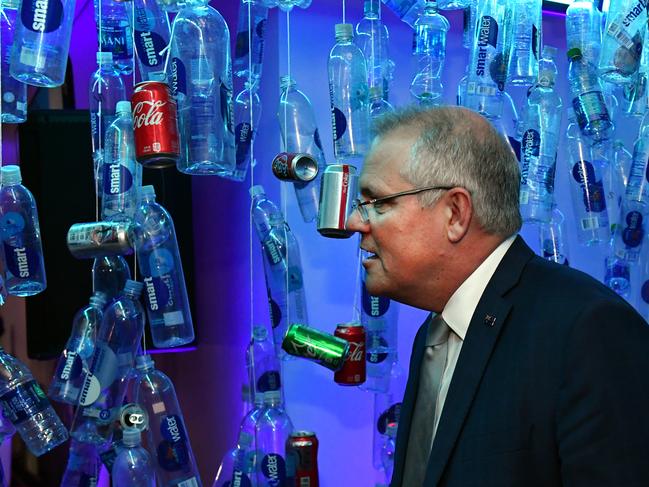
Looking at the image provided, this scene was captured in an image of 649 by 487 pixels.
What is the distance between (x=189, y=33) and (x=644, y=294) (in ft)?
6.48

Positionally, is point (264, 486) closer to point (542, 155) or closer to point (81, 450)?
point (81, 450)

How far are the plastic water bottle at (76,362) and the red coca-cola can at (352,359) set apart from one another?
706 mm

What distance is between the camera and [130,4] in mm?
2293

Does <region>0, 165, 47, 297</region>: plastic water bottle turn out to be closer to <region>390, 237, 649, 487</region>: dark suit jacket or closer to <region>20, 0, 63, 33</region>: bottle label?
<region>20, 0, 63, 33</region>: bottle label

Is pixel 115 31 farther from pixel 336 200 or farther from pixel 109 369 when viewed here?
pixel 109 369

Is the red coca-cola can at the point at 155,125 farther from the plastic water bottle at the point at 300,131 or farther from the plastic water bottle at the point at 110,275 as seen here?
the plastic water bottle at the point at 300,131

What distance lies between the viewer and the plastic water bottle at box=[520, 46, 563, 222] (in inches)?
105

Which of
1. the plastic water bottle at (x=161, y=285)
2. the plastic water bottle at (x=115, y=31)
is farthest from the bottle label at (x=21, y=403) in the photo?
the plastic water bottle at (x=115, y=31)

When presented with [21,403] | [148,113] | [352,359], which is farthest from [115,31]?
[352,359]

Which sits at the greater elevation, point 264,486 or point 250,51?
point 250,51

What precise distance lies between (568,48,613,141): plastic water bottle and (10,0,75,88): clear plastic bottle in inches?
64.7

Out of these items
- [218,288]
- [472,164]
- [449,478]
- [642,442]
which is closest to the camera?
[642,442]

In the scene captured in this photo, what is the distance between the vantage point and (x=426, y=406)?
155 centimetres

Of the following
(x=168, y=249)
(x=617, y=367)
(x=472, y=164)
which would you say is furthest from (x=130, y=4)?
(x=617, y=367)
